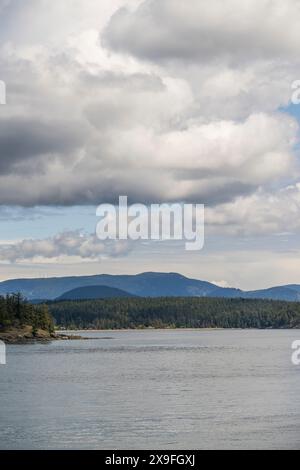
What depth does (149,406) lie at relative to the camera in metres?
91.6

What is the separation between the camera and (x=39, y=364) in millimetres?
161375

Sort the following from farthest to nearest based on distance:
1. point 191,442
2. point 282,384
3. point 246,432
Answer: point 282,384 → point 246,432 → point 191,442

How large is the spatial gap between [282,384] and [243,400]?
19492 millimetres

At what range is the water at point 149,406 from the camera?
226 feet

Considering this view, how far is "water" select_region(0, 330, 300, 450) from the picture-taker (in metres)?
68.9

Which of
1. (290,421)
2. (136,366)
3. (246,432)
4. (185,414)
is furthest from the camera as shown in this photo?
(136,366)

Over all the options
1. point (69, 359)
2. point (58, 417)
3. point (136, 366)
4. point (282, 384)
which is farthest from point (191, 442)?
point (69, 359)

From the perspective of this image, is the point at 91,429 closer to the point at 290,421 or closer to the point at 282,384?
the point at 290,421

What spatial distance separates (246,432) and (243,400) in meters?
25.4

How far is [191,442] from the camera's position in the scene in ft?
222
